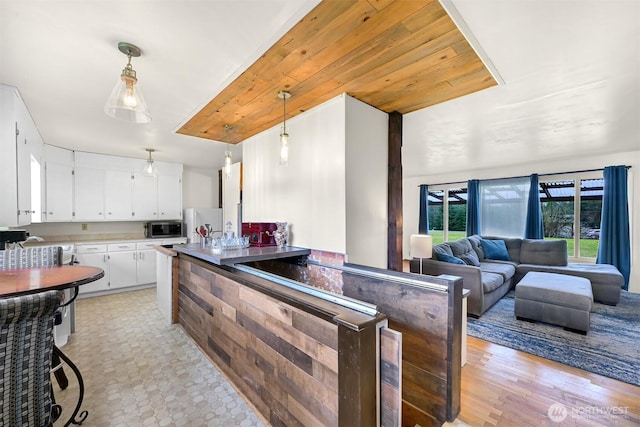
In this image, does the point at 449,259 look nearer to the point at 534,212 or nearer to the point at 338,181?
the point at 338,181

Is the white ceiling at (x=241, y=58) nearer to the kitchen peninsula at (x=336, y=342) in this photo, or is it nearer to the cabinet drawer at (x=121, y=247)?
the kitchen peninsula at (x=336, y=342)

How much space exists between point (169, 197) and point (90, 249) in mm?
1496

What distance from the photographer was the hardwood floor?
1.67 meters

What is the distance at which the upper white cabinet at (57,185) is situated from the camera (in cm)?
387

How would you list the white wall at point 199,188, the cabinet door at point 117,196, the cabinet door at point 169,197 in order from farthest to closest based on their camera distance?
the white wall at point 199,188, the cabinet door at point 169,197, the cabinet door at point 117,196

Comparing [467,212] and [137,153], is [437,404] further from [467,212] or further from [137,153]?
[467,212]

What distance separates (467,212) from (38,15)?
714 centimetres

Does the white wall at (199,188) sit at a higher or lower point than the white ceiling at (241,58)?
lower

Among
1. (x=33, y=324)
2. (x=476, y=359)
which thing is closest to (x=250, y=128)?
(x=33, y=324)

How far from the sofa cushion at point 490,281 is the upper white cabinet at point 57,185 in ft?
20.6

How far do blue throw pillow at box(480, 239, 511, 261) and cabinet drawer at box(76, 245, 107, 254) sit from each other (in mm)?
6900

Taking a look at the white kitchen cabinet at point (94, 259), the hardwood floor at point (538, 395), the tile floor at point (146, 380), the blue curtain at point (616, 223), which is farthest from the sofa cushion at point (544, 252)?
the white kitchen cabinet at point (94, 259)

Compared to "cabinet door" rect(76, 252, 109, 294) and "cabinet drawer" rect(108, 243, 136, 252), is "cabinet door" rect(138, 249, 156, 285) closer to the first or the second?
"cabinet drawer" rect(108, 243, 136, 252)

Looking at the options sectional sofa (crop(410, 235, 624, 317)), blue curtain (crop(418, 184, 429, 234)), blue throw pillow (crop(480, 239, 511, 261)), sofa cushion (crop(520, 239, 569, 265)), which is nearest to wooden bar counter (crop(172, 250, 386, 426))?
sectional sofa (crop(410, 235, 624, 317))
